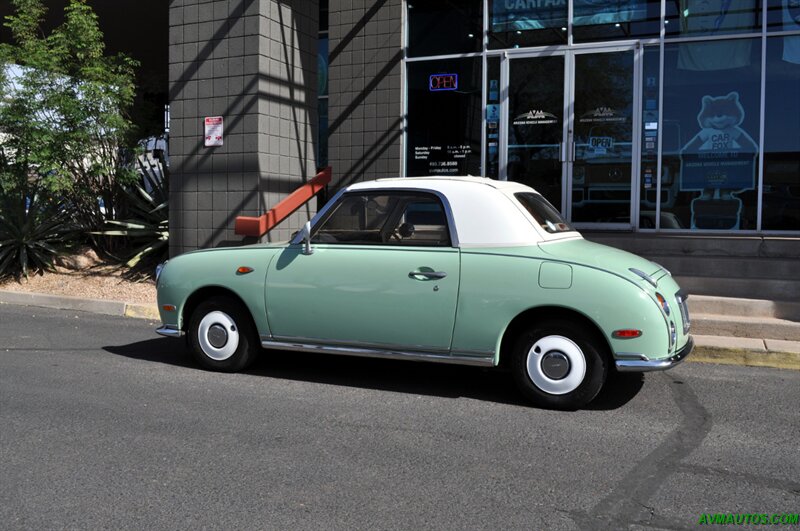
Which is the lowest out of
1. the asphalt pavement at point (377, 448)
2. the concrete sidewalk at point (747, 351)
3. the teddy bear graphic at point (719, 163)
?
the asphalt pavement at point (377, 448)

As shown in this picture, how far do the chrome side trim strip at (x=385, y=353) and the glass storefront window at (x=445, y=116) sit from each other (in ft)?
21.3

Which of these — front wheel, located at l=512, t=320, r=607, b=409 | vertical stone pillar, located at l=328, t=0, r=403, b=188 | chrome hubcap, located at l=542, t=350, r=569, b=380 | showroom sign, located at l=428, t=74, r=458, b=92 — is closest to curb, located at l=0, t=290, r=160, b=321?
vertical stone pillar, located at l=328, t=0, r=403, b=188

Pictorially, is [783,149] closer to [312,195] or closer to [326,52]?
[312,195]

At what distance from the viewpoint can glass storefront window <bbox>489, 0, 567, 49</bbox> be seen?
1132 cm

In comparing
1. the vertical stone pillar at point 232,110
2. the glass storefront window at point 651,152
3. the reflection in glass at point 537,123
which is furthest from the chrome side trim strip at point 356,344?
the glass storefront window at point 651,152

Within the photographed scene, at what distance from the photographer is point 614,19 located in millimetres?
10969

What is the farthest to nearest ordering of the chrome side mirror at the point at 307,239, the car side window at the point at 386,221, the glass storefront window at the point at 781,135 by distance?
the glass storefront window at the point at 781,135, the chrome side mirror at the point at 307,239, the car side window at the point at 386,221

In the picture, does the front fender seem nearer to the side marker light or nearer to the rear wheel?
the rear wheel

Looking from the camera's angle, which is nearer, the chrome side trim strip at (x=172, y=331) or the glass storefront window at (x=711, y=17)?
the chrome side trim strip at (x=172, y=331)

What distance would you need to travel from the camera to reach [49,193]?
12.2m

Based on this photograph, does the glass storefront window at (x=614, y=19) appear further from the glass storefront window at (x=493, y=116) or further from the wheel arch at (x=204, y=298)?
the wheel arch at (x=204, y=298)

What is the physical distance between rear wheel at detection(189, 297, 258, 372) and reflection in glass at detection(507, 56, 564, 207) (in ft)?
20.5

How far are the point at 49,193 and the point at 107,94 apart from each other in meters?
2.22

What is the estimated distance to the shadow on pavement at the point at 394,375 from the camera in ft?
A: 18.8
